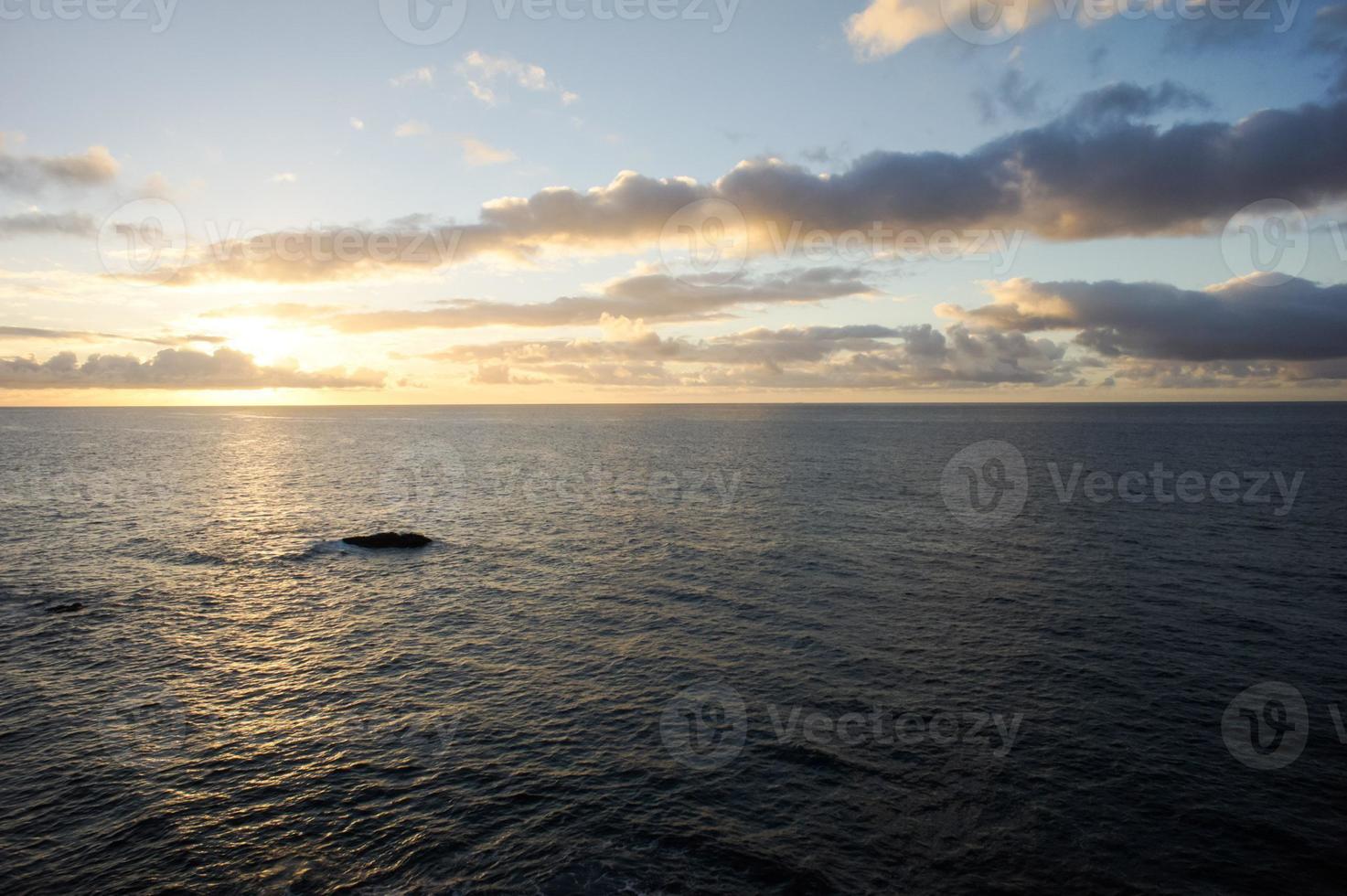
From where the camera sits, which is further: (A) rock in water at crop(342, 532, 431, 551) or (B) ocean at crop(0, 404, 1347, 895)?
(A) rock in water at crop(342, 532, 431, 551)

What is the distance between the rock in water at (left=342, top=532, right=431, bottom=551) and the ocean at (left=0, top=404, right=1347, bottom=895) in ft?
11.2

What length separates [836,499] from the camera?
107m

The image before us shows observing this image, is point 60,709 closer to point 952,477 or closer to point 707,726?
point 707,726

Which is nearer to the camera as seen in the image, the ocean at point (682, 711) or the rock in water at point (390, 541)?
the ocean at point (682, 711)

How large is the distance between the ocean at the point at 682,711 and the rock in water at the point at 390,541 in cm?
340

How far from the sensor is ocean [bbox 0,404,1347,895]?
85.3ft

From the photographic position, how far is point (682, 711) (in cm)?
3750

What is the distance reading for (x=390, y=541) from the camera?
77875 mm

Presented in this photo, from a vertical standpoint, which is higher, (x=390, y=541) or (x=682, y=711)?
(x=390, y=541)

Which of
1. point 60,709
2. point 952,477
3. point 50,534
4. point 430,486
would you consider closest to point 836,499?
point 952,477

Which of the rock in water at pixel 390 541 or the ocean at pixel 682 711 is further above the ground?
the rock in water at pixel 390 541

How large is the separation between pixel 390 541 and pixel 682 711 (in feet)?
170

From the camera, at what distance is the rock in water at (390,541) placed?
3046 inches

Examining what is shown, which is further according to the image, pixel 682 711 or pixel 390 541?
pixel 390 541
